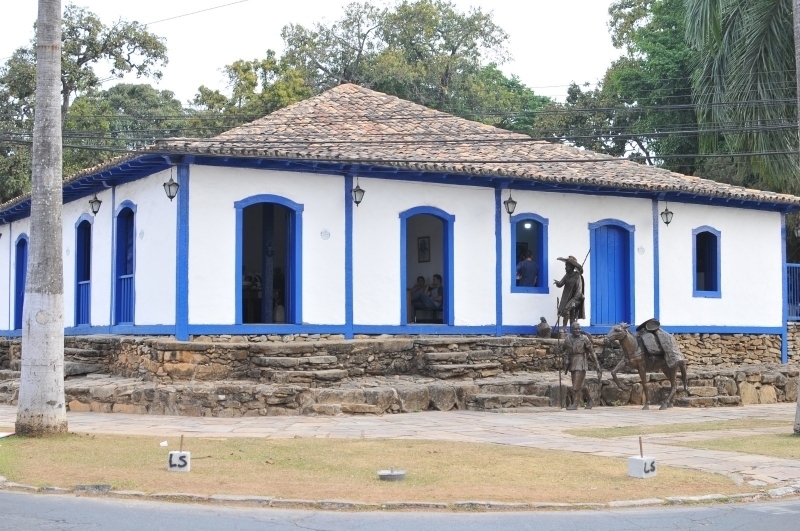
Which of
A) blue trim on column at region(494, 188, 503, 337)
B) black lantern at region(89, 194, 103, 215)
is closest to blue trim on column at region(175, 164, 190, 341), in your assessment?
black lantern at region(89, 194, 103, 215)

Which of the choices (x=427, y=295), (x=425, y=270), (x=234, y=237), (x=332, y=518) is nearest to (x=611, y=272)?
(x=427, y=295)

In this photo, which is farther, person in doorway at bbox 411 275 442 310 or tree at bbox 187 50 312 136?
tree at bbox 187 50 312 136

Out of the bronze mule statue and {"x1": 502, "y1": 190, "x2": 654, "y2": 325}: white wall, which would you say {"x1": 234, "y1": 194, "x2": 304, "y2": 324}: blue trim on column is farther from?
the bronze mule statue

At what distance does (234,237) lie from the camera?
Result: 19.4m

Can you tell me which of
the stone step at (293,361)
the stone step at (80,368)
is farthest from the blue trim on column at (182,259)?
the stone step at (80,368)

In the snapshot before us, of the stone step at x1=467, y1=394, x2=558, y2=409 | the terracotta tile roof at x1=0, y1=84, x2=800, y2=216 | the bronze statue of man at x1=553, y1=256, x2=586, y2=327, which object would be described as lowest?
the stone step at x1=467, y1=394, x2=558, y2=409

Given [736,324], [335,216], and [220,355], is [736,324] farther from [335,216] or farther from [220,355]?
[220,355]

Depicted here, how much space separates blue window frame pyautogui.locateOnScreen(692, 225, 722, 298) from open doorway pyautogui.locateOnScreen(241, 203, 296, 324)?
9.31m

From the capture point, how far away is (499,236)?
22156mm

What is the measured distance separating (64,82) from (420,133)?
1760 centimetres

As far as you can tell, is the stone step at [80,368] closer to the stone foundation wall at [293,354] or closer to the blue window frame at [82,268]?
the stone foundation wall at [293,354]

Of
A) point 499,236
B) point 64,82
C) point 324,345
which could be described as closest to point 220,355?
point 324,345

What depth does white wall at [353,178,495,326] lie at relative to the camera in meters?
20.6

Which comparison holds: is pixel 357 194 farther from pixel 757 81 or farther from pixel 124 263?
pixel 757 81
